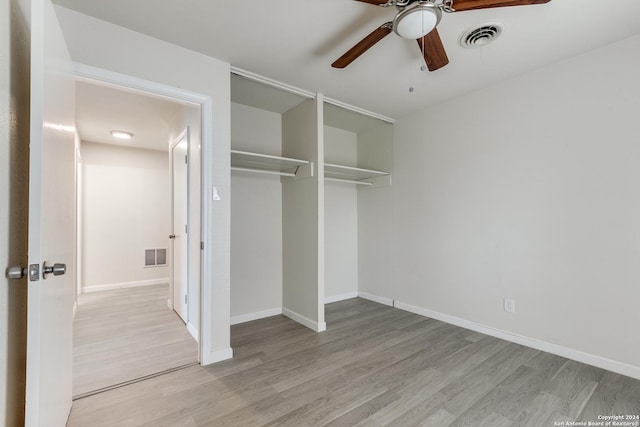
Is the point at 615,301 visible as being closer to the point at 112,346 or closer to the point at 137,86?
the point at 137,86

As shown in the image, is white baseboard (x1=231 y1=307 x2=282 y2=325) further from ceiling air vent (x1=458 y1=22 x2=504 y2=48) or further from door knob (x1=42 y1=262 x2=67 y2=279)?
ceiling air vent (x1=458 y1=22 x2=504 y2=48)

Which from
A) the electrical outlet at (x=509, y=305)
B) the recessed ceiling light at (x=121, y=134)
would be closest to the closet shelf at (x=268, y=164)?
the recessed ceiling light at (x=121, y=134)

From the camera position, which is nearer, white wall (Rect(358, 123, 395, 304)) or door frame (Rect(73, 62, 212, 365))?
door frame (Rect(73, 62, 212, 365))

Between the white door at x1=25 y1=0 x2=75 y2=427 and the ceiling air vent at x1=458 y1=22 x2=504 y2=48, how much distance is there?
2411 mm

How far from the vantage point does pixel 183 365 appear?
91.9 inches

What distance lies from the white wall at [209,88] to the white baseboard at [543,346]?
7.63 ft

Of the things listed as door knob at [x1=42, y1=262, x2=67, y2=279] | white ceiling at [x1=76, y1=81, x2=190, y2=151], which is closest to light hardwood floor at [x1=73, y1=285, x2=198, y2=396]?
door knob at [x1=42, y1=262, x2=67, y2=279]

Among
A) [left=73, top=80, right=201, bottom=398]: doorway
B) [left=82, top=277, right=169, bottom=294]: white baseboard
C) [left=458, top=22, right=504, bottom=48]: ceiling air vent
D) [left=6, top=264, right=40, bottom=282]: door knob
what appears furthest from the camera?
[left=82, top=277, right=169, bottom=294]: white baseboard

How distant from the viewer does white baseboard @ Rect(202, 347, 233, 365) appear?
7.68 feet

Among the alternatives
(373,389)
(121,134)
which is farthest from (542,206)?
(121,134)

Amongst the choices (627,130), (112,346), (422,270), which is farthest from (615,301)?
(112,346)

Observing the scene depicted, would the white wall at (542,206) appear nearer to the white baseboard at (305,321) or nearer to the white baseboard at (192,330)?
the white baseboard at (305,321)

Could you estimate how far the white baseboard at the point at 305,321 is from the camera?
3.02 metres

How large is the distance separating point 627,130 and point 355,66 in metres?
2.13
